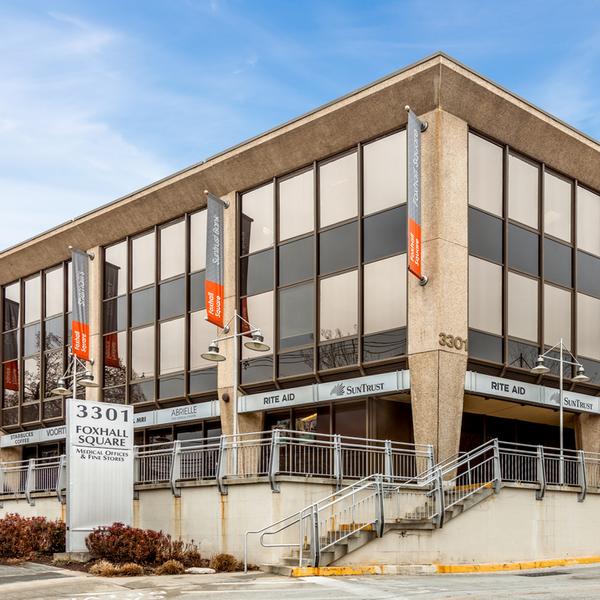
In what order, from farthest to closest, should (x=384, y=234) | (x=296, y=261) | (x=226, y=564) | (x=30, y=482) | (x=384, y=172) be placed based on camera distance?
(x=296, y=261)
(x=384, y=172)
(x=384, y=234)
(x=30, y=482)
(x=226, y=564)

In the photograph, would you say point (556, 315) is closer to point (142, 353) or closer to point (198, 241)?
point (198, 241)

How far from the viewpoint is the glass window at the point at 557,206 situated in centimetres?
3144

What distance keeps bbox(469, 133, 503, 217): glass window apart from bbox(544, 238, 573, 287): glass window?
9.35ft

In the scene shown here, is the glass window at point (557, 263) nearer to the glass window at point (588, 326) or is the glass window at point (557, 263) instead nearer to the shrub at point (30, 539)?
the glass window at point (588, 326)

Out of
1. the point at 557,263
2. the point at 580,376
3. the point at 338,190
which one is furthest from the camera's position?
the point at 557,263

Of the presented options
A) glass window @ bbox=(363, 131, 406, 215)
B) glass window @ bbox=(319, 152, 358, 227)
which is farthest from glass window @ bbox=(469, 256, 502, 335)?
glass window @ bbox=(319, 152, 358, 227)

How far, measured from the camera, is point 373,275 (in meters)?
28.8

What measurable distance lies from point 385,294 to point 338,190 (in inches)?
157

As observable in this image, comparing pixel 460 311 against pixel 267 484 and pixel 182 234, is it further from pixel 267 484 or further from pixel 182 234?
pixel 182 234

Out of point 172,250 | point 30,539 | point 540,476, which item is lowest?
point 30,539

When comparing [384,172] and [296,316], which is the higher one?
[384,172]

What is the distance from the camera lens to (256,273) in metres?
32.5

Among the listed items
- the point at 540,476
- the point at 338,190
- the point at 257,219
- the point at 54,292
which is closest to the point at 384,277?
the point at 338,190

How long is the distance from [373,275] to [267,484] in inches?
373
